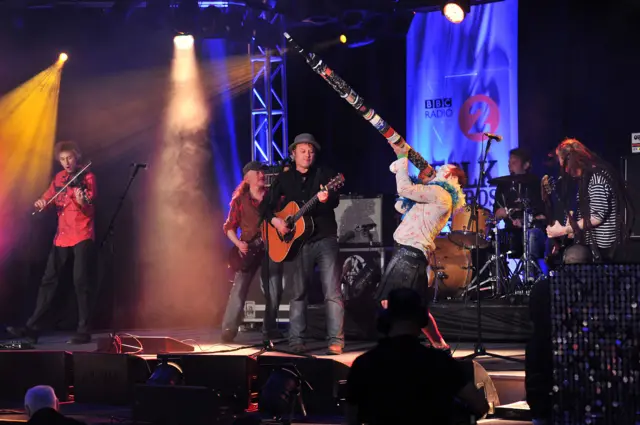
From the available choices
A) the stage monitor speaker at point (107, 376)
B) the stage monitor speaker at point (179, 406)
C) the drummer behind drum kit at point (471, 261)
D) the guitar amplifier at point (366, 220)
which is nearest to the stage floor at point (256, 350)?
the stage monitor speaker at point (107, 376)

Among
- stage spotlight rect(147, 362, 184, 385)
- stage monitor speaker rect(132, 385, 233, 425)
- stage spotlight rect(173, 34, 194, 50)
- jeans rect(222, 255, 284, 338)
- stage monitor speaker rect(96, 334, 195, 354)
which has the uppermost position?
stage spotlight rect(173, 34, 194, 50)

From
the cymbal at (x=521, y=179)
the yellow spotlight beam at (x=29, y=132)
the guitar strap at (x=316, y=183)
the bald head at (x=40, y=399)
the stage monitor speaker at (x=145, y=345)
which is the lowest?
the stage monitor speaker at (x=145, y=345)

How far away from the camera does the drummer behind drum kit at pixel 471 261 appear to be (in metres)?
12.2

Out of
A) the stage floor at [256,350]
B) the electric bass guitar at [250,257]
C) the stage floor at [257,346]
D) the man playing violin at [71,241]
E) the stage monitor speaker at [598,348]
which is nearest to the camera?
the stage monitor speaker at [598,348]

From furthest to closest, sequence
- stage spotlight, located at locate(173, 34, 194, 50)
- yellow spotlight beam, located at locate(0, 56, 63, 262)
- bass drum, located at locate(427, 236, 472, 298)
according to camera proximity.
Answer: stage spotlight, located at locate(173, 34, 194, 50), yellow spotlight beam, located at locate(0, 56, 63, 262), bass drum, located at locate(427, 236, 472, 298)

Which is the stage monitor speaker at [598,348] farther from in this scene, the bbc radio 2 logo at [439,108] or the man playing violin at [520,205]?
the bbc radio 2 logo at [439,108]

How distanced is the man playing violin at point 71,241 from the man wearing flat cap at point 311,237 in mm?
2612

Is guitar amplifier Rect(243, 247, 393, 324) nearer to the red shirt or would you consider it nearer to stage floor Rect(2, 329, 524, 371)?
stage floor Rect(2, 329, 524, 371)

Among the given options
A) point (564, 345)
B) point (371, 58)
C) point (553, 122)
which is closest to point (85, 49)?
point (371, 58)

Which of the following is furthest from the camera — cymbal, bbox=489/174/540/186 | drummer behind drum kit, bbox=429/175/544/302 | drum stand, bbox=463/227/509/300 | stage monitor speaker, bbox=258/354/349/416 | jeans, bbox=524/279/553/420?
cymbal, bbox=489/174/540/186

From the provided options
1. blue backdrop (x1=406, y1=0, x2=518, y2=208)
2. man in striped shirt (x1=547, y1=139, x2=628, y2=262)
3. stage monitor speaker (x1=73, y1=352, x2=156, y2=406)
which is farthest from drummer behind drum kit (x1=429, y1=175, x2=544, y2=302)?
stage monitor speaker (x1=73, y1=352, x2=156, y2=406)

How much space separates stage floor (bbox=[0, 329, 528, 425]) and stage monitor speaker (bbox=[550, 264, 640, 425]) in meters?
2.57

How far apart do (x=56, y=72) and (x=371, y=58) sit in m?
5.04

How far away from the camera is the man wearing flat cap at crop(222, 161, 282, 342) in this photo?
35.8ft
